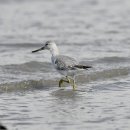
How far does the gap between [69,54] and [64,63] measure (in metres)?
3.42

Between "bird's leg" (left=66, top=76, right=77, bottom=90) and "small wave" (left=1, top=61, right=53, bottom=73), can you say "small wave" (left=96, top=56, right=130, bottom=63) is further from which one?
"bird's leg" (left=66, top=76, right=77, bottom=90)

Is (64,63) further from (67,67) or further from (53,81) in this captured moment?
(53,81)

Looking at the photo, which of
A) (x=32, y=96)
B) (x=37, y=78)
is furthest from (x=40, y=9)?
(x=32, y=96)

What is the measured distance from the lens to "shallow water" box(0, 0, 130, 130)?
8.67 metres

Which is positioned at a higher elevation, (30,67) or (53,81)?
(30,67)

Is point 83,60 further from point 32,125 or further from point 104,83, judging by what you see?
point 32,125

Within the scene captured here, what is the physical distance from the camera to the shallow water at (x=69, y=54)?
A: 8672 millimetres

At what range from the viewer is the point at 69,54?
559 inches

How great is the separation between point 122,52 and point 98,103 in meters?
5.08

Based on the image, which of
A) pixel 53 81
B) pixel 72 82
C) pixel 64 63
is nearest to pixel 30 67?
pixel 53 81

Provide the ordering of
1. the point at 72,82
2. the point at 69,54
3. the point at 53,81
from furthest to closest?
the point at 69,54
the point at 53,81
the point at 72,82

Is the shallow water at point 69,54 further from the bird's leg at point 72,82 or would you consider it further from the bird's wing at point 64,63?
the bird's wing at point 64,63

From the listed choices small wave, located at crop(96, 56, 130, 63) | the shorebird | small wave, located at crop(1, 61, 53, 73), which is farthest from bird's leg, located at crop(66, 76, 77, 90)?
small wave, located at crop(96, 56, 130, 63)

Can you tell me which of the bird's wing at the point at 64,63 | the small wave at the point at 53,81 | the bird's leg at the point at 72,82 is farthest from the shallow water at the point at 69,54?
the bird's wing at the point at 64,63
